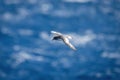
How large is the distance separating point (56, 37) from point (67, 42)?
1.51 meters

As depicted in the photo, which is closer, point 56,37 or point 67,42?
point 67,42

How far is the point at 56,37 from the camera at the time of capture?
1723 centimetres

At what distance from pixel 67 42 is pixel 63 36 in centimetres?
114

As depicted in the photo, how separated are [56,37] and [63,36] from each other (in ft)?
2.14

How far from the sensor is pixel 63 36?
17.1m

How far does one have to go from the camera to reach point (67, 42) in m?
16.2
